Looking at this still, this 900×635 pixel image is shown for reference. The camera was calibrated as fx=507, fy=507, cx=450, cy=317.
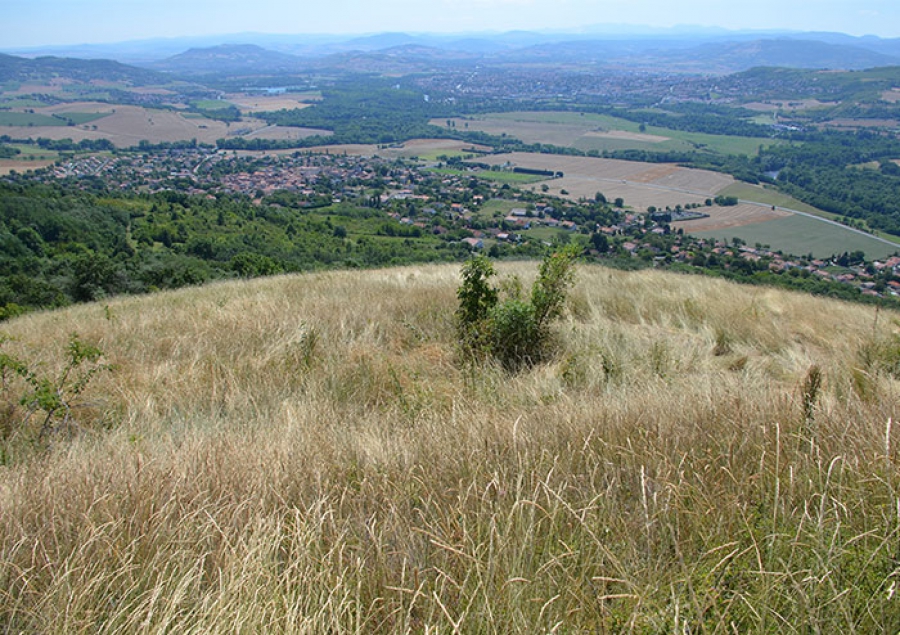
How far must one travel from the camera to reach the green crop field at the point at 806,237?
3167 cm

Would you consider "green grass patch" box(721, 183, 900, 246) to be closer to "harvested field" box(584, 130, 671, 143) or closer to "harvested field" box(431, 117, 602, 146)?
"harvested field" box(584, 130, 671, 143)

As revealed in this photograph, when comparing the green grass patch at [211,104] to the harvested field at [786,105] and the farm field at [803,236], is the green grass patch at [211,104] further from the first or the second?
the harvested field at [786,105]

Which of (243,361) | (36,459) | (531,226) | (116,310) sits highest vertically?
(36,459)

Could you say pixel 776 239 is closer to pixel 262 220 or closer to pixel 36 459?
pixel 262 220

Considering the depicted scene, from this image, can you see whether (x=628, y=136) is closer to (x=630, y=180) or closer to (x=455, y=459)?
(x=630, y=180)

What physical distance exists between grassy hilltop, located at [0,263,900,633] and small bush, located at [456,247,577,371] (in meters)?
0.60

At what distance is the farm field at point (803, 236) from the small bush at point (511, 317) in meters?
33.2

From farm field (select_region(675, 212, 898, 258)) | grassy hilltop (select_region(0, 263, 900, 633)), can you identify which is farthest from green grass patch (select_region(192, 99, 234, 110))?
grassy hilltop (select_region(0, 263, 900, 633))

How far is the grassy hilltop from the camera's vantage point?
1.30m

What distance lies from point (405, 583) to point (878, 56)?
24476 cm

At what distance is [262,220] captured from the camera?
127 feet

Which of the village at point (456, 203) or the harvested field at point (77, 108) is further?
the harvested field at point (77, 108)

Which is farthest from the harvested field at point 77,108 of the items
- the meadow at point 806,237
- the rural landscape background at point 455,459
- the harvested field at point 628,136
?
the rural landscape background at point 455,459

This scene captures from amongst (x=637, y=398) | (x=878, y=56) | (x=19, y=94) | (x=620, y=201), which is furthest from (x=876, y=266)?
(x=878, y=56)
